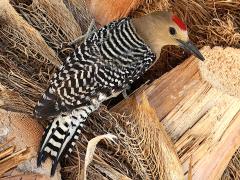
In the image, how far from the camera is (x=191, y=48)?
12.9 feet

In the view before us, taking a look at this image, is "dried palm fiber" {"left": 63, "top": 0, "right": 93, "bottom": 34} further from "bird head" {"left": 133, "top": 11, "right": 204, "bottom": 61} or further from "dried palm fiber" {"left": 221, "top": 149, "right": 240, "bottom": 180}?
"dried palm fiber" {"left": 221, "top": 149, "right": 240, "bottom": 180}

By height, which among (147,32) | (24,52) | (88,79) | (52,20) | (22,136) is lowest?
(22,136)

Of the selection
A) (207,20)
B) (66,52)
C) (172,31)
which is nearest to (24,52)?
(66,52)

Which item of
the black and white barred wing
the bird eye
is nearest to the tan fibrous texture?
the bird eye

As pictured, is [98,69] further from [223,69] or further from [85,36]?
[223,69]

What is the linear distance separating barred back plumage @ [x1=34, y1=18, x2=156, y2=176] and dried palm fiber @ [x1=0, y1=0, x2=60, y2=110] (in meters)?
0.14

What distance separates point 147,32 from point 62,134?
104 centimetres

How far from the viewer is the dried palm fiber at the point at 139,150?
3582 millimetres

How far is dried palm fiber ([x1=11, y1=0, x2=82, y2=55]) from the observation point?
13.2ft

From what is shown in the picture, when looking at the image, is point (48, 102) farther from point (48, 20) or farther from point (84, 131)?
point (48, 20)

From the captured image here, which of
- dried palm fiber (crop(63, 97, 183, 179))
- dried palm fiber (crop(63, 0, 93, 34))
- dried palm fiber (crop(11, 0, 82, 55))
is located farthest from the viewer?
dried palm fiber (crop(63, 0, 93, 34))

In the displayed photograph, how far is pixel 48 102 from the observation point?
3.66 metres

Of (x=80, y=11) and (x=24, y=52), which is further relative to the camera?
(x=80, y=11)

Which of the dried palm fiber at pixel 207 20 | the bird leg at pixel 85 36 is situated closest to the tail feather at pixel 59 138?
the bird leg at pixel 85 36
